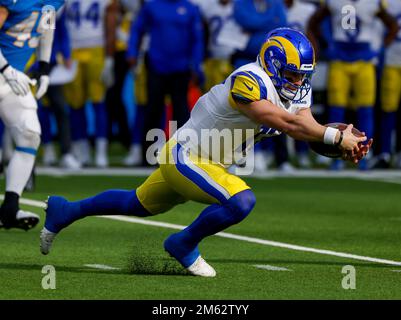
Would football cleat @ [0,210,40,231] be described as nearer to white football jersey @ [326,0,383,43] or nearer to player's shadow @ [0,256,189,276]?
player's shadow @ [0,256,189,276]

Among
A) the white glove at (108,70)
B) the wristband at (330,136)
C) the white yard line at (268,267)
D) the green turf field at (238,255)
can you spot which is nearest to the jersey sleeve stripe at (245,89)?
the wristband at (330,136)

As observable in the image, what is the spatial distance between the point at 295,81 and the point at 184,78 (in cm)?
760

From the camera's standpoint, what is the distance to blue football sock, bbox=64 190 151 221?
314 inches

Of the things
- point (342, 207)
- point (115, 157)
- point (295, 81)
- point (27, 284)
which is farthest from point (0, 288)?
point (115, 157)

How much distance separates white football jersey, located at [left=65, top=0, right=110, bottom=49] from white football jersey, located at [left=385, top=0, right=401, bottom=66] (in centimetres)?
333

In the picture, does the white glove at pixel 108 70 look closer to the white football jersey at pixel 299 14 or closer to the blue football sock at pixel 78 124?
the blue football sock at pixel 78 124

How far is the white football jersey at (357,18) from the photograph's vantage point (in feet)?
48.8

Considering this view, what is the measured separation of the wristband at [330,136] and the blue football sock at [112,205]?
3.92 ft

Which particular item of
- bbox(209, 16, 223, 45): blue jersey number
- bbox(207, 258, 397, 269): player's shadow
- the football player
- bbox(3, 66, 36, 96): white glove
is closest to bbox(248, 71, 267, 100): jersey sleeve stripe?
the football player

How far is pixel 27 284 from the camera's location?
740 cm

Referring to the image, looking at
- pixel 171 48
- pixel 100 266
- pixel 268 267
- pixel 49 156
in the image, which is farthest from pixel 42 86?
pixel 49 156

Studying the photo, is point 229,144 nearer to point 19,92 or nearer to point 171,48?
point 19,92

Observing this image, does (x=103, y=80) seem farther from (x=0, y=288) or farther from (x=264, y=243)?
(x=0, y=288)

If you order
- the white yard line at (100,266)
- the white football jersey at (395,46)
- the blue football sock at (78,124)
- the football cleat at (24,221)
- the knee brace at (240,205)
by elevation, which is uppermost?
the white football jersey at (395,46)
